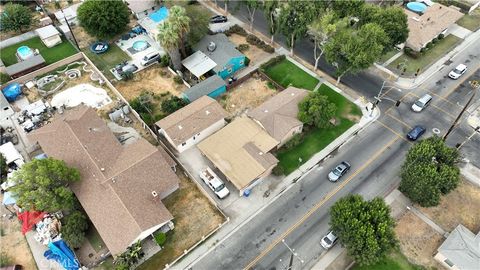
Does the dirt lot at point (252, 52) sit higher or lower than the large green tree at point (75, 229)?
higher

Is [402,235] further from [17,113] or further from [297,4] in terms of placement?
[17,113]

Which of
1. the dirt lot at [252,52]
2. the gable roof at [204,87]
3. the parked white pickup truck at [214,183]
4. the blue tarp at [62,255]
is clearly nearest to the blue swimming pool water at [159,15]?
the dirt lot at [252,52]

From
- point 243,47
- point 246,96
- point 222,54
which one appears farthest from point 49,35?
point 246,96

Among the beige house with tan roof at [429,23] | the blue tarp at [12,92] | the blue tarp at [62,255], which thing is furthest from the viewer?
the beige house with tan roof at [429,23]

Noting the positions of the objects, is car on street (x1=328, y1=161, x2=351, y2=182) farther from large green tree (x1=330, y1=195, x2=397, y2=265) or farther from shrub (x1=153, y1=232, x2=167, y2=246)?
shrub (x1=153, y1=232, x2=167, y2=246)

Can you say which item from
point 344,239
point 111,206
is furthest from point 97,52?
point 344,239

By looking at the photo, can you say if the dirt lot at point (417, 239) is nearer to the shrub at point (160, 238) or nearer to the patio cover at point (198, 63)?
the shrub at point (160, 238)

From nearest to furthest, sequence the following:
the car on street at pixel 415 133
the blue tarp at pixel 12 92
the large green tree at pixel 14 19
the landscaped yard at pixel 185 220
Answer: the landscaped yard at pixel 185 220 → the car on street at pixel 415 133 → the blue tarp at pixel 12 92 → the large green tree at pixel 14 19
